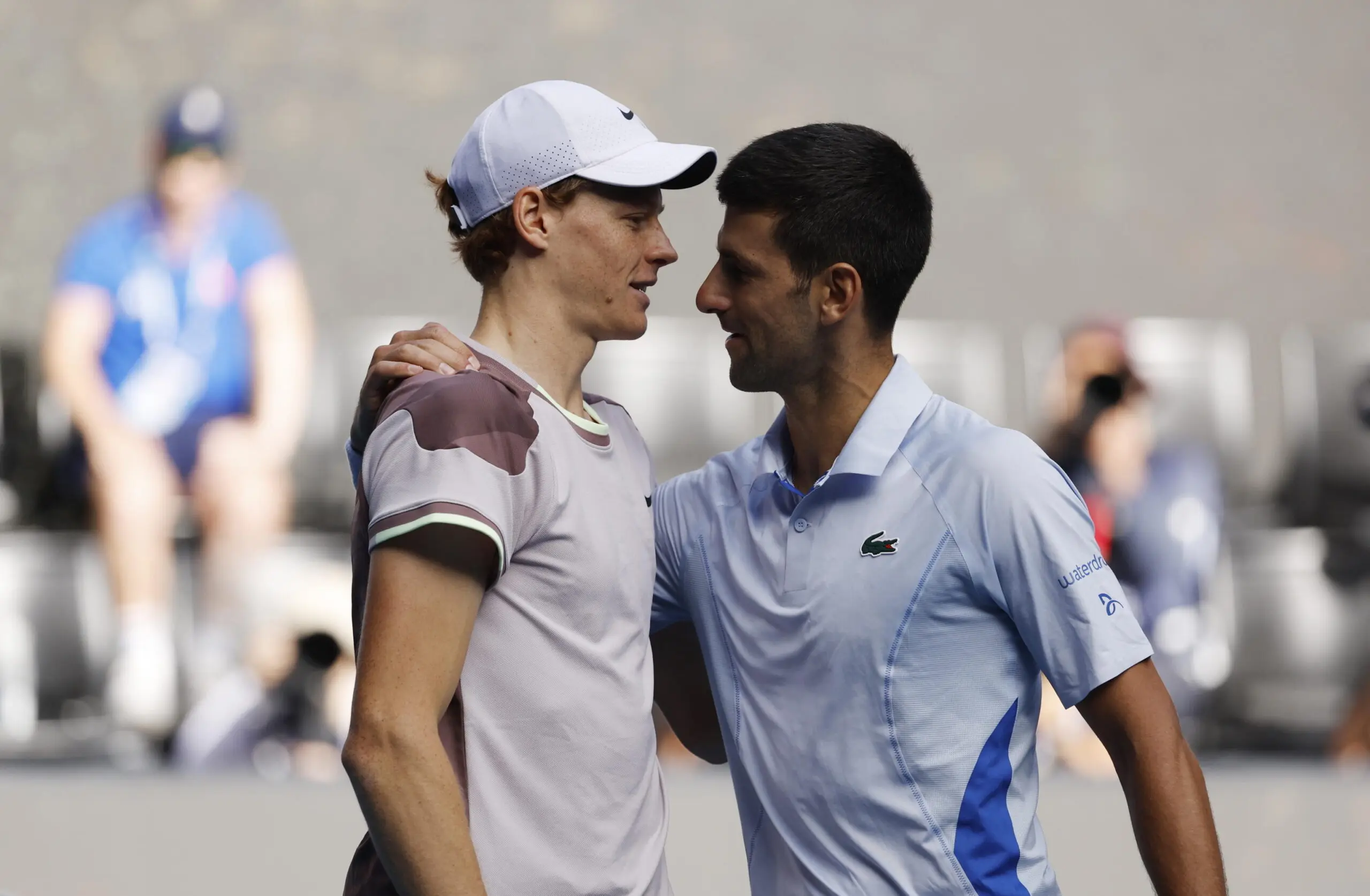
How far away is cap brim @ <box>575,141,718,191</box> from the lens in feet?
5.06

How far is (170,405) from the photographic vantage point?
4.85 metres

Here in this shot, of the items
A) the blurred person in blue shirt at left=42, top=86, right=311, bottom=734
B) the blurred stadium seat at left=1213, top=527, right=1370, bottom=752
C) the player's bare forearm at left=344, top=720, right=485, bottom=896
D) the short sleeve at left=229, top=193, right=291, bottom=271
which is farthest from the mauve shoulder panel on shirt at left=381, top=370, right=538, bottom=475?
the blurred stadium seat at left=1213, top=527, right=1370, bottom=752

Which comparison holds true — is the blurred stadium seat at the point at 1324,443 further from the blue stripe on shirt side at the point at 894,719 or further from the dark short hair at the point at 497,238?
the dark short hair at the point at 497,238

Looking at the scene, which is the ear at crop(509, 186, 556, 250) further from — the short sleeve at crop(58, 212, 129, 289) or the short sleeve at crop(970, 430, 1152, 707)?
the short sleeve at crop(58, 212, 129, 289)

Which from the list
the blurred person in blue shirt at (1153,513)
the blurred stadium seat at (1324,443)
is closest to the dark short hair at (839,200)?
the blurred person in blue shirt at (1153,513)

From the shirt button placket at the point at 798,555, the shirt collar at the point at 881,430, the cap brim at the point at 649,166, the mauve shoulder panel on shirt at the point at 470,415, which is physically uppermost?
the cap brim at the point at 649,166

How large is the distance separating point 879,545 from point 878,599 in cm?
6

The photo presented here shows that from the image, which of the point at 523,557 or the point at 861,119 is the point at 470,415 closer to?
the point at 523,557

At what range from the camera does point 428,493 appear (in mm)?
1268

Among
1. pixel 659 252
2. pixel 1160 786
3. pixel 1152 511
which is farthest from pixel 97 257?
pixel 1160 786

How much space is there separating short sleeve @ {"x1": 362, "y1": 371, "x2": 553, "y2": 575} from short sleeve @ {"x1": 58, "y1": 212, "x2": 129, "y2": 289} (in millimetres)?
3957

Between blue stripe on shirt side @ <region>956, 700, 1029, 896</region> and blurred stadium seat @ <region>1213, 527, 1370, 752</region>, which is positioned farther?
blurred stadium seat @ <region>1213, 527, 1370, 752</region>

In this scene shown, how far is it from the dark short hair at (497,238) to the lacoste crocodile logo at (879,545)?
49cm

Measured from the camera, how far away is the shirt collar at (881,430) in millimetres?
1656
